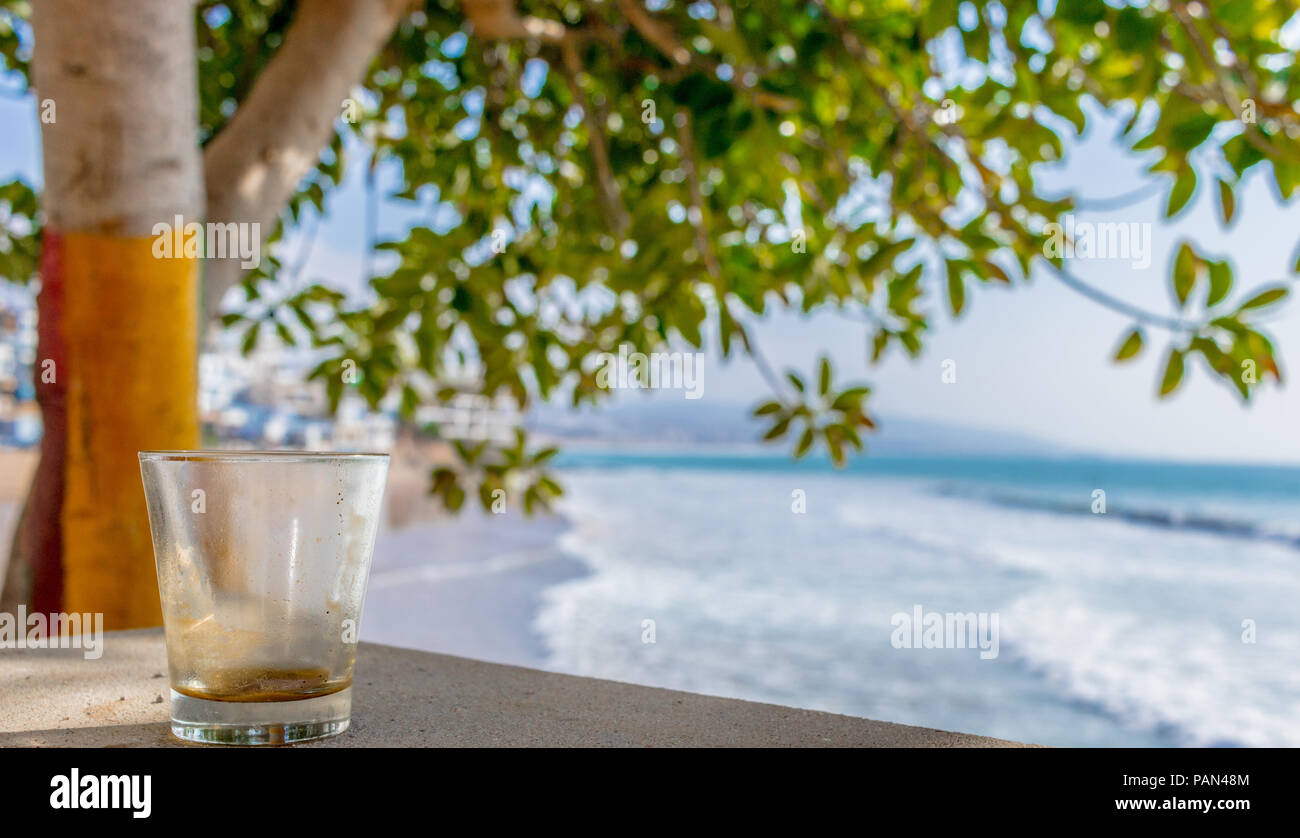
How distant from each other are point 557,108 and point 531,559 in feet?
23.0

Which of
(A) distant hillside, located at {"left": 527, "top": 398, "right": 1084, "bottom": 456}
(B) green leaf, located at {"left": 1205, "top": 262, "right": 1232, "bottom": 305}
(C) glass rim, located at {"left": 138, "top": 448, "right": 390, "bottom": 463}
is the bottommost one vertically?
(A) distant hillside, located at {"left": 527, "top": 398, "right": 1084, "bottom": 456}

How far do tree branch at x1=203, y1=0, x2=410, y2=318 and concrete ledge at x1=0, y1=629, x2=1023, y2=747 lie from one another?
3.14ft

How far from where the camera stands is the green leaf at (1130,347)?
154 centimetres

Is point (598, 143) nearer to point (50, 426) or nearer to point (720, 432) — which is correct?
point (50, 426)

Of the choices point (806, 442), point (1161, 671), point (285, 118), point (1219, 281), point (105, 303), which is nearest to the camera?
point (105, 303)

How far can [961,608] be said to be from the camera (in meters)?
8.87

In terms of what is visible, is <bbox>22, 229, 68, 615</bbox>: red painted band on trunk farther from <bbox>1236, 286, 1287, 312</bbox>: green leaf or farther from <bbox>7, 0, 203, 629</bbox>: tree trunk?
<bbox>1236, 286, 1287, 312</bbox>: green leaf

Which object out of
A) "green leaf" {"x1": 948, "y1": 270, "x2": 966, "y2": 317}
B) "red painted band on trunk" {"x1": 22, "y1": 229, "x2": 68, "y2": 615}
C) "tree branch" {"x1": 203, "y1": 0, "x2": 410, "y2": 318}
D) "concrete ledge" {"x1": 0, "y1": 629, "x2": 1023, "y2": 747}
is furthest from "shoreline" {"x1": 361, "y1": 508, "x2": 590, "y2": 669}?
"concrete ledge" {"x1": 0, "y1": 629, "x2": 1023, "y2": 747}

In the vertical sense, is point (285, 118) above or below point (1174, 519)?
above

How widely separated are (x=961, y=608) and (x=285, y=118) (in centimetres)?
845

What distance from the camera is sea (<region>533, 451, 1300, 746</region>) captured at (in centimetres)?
559

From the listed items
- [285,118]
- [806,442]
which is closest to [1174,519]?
[806,442]

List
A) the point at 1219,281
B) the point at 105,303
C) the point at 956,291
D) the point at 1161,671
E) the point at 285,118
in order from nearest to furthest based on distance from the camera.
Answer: the point at 105,303
the point at 1219,281
the point at 285,118
the point at 956,291
the point at 1161,671

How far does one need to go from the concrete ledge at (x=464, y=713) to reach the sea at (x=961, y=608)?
1.04 m
